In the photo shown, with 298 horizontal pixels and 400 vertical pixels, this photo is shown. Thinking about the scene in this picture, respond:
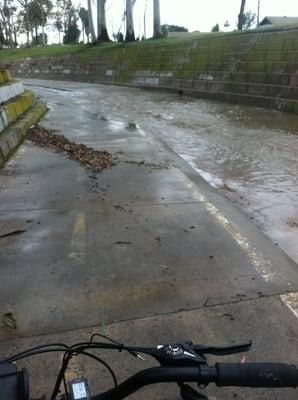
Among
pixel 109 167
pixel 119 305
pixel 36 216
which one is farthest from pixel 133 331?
pixel 109 167

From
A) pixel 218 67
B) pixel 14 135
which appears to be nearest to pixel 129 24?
pixel 218 67

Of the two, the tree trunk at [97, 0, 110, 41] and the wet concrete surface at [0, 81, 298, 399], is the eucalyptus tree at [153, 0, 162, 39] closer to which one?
the tree trunk at [97, 0, 110, 41]

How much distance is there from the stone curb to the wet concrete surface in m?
1.09

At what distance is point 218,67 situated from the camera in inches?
733

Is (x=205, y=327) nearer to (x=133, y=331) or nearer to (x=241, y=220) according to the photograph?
(x=133, y=331)

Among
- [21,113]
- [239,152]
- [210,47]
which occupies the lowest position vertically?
[239,152]

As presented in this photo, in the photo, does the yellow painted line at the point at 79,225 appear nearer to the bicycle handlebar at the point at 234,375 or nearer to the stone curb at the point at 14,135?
the stone curb at the point at 14,135

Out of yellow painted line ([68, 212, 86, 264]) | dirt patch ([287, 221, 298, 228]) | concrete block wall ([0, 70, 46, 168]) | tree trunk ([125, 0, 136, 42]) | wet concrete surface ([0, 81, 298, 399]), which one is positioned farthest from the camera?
tree trunk ([125, 0, 136, 42])

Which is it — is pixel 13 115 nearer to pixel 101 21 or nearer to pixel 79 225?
pixel 79 225

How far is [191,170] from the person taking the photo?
6551mm

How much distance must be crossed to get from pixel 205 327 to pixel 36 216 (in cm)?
240

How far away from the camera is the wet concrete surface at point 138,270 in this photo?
2.49 metres

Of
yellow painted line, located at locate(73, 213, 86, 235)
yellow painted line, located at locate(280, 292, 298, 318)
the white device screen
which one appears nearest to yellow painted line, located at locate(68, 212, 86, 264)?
yellow painted line, located at locate(73, 213, 86, 235)

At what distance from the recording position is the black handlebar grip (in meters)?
1.15
